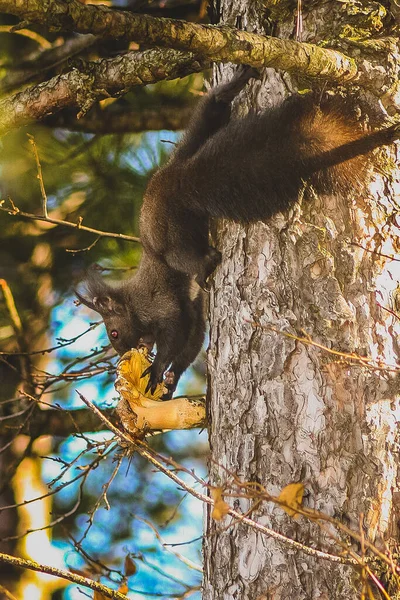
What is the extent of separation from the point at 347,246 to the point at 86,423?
82.9 inches

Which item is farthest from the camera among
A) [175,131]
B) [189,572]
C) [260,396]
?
[189,572]

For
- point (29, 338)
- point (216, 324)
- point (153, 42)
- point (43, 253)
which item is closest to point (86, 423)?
point (29, 338)

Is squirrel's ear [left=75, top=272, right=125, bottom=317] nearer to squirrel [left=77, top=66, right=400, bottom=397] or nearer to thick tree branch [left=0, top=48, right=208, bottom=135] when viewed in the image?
squirrel [left=77, top=66, right=400, bottom=397]

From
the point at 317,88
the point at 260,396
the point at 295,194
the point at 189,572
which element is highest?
the point at 317,88

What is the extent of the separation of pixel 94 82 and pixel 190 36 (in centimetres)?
81

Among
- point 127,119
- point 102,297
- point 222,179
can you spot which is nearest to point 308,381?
point 222,179

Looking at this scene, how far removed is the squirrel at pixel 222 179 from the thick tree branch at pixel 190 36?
7.7 inches

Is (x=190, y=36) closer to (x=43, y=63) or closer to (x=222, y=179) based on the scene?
(x=222, y=179)

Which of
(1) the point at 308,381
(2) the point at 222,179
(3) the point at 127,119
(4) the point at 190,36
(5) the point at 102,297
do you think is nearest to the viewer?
(4) the point at 190,36

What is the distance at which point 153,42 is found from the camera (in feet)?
5.02

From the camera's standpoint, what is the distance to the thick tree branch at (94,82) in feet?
7.52

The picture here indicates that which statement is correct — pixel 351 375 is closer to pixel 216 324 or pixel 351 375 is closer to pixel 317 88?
pixel 216 324

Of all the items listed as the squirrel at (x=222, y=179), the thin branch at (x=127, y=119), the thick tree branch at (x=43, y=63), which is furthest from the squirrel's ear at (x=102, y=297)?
the thick tree branch at (x=43, y=63)

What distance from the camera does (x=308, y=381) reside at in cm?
205
